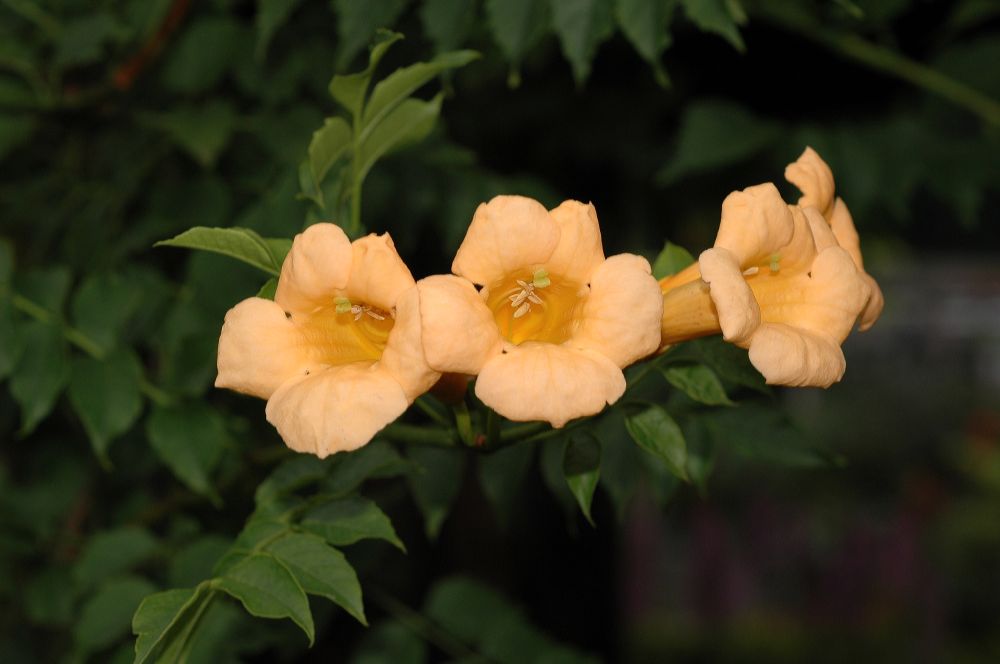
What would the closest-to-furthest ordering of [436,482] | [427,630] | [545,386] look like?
[545,386] < [436,482] < [427,630]

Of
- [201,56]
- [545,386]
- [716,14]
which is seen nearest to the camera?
A: [545,386]

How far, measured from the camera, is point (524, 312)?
136 centimetres

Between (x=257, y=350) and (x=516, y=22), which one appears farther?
(x=516, y=22)

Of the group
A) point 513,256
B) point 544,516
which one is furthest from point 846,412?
point 513,256

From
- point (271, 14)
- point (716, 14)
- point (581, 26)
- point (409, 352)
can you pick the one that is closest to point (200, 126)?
point (271, 14)

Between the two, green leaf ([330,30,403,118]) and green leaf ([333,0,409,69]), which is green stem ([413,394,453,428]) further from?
green leaf ([333,0,409,69])

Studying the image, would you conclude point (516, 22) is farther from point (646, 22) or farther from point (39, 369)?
point (39, 369)

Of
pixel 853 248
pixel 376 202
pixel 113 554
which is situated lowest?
pixel 113 554

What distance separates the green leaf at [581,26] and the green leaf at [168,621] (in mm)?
1045

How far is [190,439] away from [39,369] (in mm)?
298

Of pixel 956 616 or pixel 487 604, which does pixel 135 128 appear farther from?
pixel 956 616

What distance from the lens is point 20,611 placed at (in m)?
2.31

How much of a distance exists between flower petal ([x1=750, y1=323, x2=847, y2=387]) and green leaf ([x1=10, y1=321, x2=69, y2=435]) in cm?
128

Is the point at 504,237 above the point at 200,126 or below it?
above
